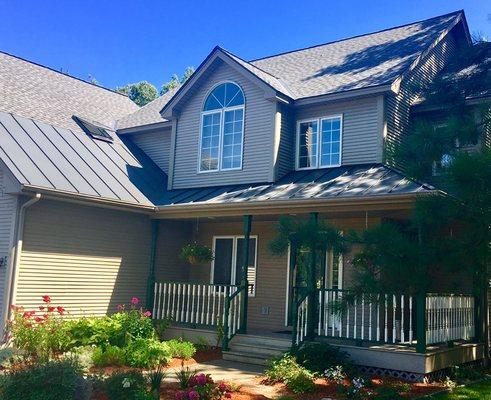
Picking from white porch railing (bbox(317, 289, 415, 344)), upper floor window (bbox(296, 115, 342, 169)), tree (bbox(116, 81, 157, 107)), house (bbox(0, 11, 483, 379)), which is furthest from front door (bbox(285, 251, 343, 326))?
tree (bbox(116, 81, 157, 107))

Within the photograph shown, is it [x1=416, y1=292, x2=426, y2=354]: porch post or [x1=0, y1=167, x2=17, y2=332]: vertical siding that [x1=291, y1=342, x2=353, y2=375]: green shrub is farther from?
[x1=0, y1=167, x2=17, y2=332]: vertical siding

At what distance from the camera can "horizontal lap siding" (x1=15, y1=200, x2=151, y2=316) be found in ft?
39.3

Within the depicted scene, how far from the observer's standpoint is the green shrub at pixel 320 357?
384 inches

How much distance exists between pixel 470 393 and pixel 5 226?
32.0ft

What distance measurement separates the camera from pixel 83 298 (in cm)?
1297

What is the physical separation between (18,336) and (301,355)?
5.33 meters

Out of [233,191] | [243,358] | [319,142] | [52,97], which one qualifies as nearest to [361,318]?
[243,358]

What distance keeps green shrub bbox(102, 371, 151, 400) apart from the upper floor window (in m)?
8.35

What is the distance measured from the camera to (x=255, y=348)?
38.4 feet

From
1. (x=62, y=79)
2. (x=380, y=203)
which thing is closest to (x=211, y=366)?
(x=380, y=203)

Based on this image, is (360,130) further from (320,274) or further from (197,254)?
(197,254)

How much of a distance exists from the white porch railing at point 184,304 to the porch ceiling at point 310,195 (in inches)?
71.5

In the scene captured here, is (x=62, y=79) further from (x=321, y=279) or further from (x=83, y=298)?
(x=321, y=279)

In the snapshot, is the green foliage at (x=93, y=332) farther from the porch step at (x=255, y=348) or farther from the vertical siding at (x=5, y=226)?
the porch step at (x=255, y=348)
